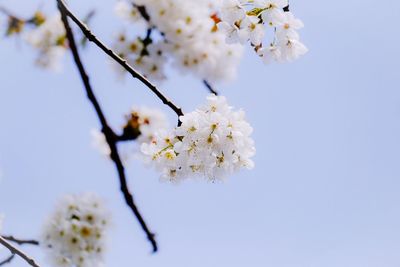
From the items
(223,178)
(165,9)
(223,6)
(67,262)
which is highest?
(165,9)

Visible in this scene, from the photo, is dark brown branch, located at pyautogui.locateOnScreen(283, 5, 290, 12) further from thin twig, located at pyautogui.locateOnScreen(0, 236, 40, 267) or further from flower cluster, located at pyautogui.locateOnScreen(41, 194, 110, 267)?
flower cluster, located at pyautogui.locateOnScreen(41, 194, 110, 267)

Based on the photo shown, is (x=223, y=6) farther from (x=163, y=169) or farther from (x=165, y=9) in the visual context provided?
(x=165, y=9)

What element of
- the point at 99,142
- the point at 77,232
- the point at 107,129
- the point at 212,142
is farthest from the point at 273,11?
the point at 99,142

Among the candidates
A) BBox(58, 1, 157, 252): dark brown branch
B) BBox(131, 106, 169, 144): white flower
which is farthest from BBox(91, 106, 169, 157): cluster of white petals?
→ BBox(58, 1, 157, 252): dark brown branch

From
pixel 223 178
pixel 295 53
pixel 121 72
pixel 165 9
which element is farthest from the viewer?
pixel 121 72

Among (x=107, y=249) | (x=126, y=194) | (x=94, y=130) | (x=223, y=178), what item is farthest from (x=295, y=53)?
(x=94, y=130)

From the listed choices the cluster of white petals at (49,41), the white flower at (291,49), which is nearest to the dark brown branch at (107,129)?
the white flower at (291,49)
